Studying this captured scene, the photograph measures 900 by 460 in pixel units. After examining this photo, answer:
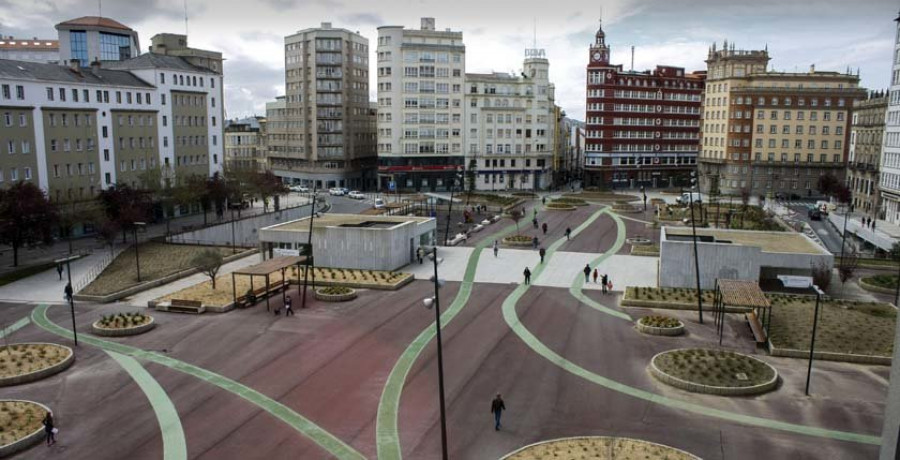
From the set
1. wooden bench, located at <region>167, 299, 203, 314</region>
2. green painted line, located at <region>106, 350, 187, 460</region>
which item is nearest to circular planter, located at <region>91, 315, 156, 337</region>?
green painted line, located at <region>106, 350, 187, 460</region>

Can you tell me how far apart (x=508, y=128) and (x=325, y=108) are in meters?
32.7

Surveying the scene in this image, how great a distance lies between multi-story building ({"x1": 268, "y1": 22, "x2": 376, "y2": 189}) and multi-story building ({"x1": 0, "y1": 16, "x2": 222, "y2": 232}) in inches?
1255

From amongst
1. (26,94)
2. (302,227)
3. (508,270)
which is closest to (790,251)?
(508,270)

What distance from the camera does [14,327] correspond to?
126ft

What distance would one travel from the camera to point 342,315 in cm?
4034

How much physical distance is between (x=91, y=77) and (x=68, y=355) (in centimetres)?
4851

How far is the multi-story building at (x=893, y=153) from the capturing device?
77.7 metres

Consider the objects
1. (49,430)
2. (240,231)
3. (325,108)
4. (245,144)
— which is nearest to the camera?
(49,430)

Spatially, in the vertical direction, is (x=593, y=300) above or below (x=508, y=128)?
below

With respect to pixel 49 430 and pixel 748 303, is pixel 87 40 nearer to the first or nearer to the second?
pixel 49 430

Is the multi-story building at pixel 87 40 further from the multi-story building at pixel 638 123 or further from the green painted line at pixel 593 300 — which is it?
the green painted line at pixel 593 300

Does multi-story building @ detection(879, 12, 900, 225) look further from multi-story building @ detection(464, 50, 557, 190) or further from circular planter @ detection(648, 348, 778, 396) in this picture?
circular planter @ detection(648, 348, 778, 396)

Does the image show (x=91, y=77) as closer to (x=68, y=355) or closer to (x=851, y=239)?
(x=68, y=355)

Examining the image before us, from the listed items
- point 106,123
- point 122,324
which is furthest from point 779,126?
point 122,324
